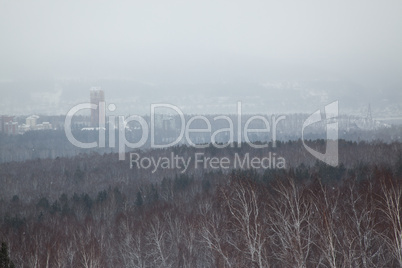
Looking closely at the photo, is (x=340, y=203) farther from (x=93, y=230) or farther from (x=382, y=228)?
(x=93, y=230)

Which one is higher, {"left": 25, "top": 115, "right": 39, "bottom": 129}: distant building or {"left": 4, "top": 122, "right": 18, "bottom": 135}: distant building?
{"left": 25, "top": 115, "right": 39, "bottom": 129}: distant building

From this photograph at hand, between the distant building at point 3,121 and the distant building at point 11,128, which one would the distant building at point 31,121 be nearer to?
the distant building at point 3,121

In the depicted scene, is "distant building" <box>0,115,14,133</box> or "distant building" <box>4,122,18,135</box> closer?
"distant building" <box>0,115,14,133</box>

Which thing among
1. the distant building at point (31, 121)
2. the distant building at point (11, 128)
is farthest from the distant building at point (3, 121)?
the distant building at point (31, 121)

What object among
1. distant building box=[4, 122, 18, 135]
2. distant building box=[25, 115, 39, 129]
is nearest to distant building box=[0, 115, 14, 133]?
distant building box=[4, 122, 18, 135]

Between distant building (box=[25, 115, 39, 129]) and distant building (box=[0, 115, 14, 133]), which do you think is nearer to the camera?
distant building (box=[0, 115, 14, 133])

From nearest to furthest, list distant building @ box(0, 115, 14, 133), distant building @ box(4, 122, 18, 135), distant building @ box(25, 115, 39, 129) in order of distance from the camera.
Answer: distant building @ box(0, 115, 14, 133) < distant building @ box(4, 122, 18, 135) < distant building @ box(25, 115, 39, 129)

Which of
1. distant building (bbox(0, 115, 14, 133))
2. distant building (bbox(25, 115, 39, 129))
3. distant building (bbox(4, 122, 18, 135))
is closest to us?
distant building (bbox(0, 115, 14, 133))

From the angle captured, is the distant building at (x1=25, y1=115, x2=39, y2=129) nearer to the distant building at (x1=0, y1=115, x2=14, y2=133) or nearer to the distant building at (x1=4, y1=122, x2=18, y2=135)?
the distant building at (x1=0, y1=115, x2=14, y2=133)

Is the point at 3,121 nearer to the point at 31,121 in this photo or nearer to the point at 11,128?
the point at 11,128

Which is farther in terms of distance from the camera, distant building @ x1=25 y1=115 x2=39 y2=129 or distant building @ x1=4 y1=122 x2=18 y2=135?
distant building @ x1=25 y1=115 x2=39 y2=129
